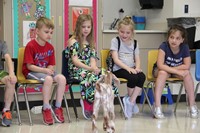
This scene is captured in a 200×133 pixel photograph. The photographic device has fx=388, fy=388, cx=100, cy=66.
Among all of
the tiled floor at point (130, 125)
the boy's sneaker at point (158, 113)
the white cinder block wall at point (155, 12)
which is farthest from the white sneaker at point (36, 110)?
the white cinder block wall at point (155, 12)

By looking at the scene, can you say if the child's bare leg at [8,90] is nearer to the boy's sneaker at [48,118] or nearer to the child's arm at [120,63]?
the boy's sneaker at [48,118]

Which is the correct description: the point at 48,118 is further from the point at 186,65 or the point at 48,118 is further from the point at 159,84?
the point at 186,65

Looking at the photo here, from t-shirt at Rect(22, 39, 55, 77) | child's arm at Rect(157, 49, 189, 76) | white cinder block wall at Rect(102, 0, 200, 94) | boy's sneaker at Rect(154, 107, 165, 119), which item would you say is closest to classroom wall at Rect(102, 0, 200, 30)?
white cinder block wall at Rect(102, 0, 200, 94)

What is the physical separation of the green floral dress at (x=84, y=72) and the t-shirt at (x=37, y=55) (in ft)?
0.62

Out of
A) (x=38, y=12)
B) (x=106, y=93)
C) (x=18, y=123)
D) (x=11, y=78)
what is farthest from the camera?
(x=38, y=12)

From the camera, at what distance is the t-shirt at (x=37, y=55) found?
3451 millimetres

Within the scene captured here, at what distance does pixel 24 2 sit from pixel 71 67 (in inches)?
39.9

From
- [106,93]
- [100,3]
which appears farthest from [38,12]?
[106,93]

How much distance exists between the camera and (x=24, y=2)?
13.7ft

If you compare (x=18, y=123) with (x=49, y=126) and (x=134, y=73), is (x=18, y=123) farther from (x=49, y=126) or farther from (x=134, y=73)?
(x=134, y=73)

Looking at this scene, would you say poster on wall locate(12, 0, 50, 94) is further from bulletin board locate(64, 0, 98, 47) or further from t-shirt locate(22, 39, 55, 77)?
t-shirt locate(22, 39, 55, 77)

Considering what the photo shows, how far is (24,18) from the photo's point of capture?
4.18 metres

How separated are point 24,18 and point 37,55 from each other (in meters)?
0.82

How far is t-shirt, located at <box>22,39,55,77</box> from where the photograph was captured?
11.3 feet
